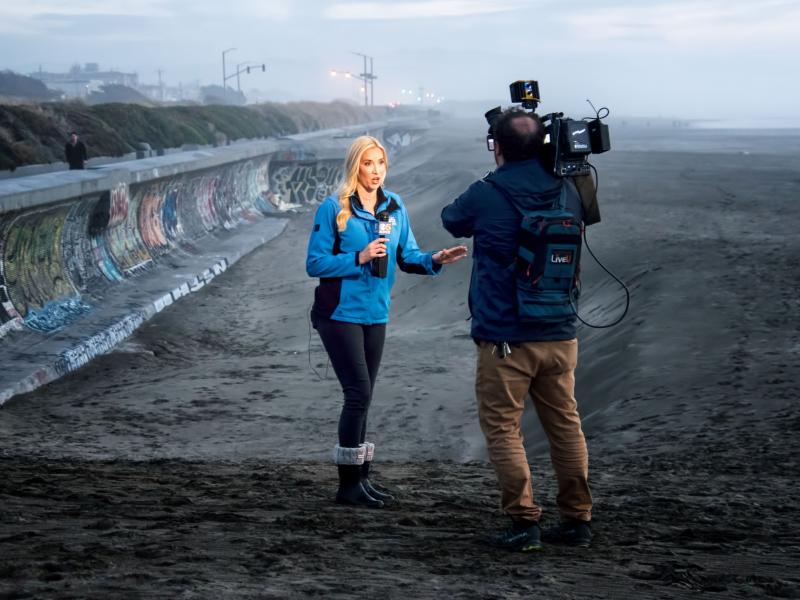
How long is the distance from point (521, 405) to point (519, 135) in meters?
1.16

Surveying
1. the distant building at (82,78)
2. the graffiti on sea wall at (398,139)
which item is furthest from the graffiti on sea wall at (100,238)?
the distant building at (82,78)

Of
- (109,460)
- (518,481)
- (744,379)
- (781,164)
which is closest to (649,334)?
(744,379)

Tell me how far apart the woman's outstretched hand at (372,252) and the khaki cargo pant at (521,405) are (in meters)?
0.86

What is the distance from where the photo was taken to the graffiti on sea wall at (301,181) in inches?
1347

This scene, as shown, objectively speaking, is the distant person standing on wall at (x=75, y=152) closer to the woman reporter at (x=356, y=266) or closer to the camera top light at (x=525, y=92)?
the woman reporter at (x=356, y=266)

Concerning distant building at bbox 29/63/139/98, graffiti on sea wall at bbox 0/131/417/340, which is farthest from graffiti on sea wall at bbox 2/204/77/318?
distant building at bbox 29/63/139/98

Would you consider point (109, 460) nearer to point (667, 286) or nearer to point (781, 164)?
point (667, 286)

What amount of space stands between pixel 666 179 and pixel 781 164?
44.7ft

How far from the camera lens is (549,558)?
4.55m

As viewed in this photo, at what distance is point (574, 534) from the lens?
479cm

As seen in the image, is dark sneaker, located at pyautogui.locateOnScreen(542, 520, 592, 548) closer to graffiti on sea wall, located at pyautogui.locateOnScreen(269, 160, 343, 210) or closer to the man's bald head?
the man's bald head

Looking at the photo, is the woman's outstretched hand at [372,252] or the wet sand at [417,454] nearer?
the wet sand at [417,454]

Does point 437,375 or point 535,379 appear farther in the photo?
point 437,375

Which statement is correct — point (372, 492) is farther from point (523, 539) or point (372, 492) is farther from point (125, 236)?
point (125, 236)
